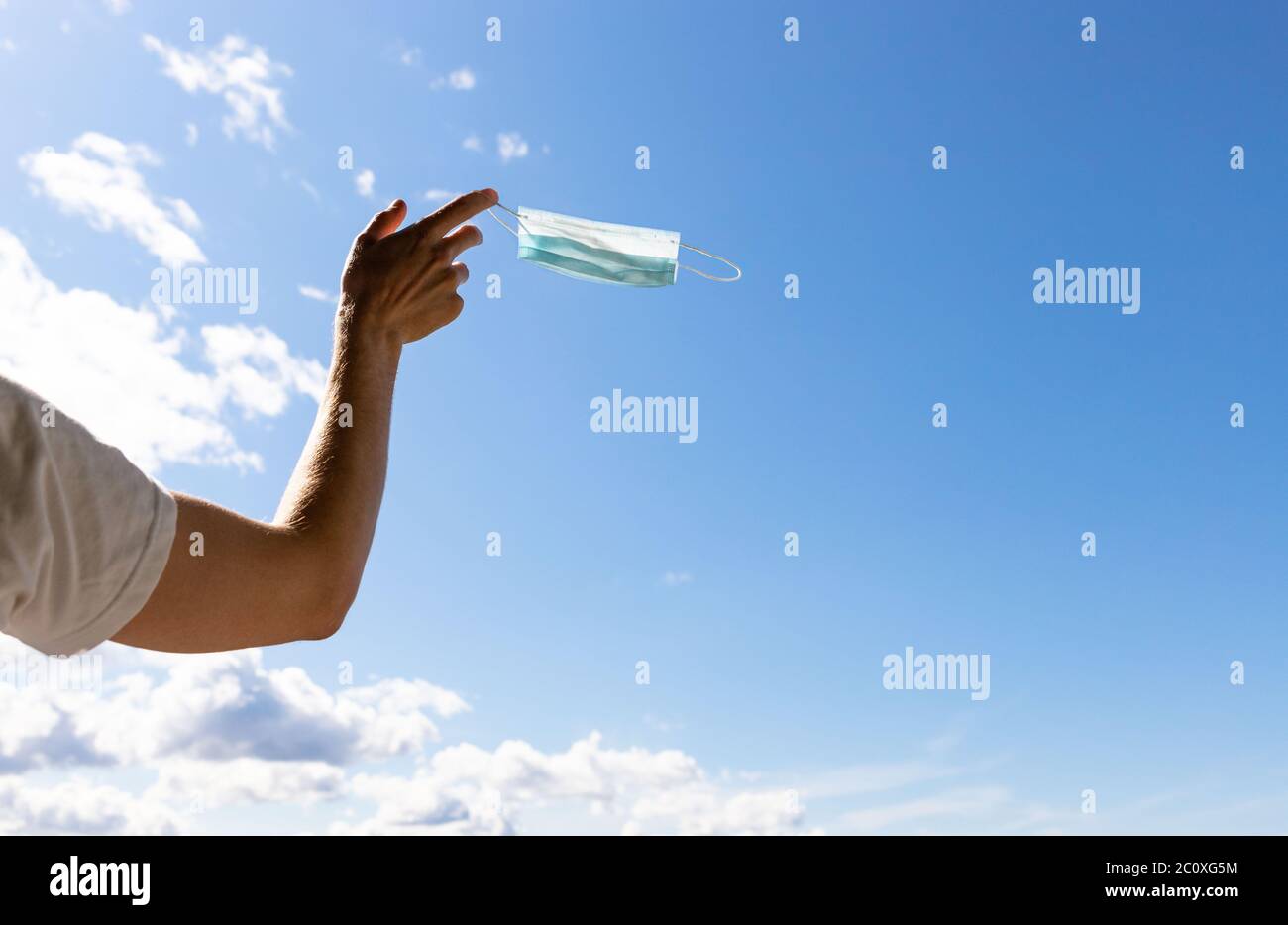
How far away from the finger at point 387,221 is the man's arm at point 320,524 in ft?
0.40

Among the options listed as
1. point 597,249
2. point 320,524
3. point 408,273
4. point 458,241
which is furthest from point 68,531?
point 597,249

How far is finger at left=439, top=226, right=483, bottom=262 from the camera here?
1.94 metres

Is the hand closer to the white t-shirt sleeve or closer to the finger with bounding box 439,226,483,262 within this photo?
the finger with bounding box 439,226,483,262

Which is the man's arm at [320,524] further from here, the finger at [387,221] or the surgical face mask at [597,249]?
the surgical face mask at [597,249]

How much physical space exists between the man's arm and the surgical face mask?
3576 mm

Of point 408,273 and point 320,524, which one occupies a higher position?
point 408,273

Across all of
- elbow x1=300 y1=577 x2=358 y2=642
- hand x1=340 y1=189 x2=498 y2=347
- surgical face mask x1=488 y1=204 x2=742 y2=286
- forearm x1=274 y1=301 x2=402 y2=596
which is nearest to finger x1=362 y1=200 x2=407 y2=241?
hand x1=340 y1=189 x2=498 y2=347

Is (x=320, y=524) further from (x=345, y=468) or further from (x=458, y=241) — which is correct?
(x=458, y=241)

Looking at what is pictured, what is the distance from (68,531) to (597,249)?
14.8 feet

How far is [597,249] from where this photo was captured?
5395 mm

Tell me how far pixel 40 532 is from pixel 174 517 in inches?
5.8
